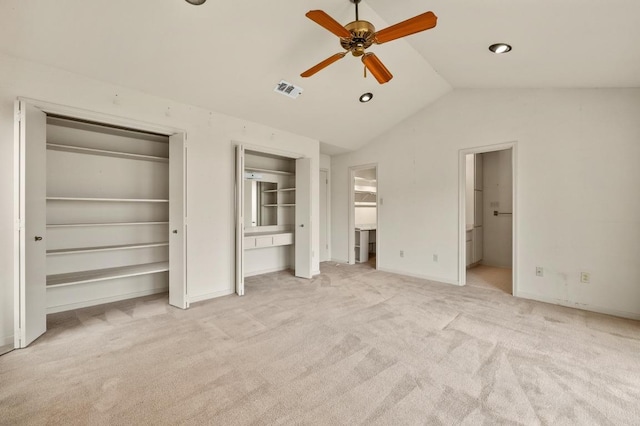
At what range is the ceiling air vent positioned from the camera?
3.38 m

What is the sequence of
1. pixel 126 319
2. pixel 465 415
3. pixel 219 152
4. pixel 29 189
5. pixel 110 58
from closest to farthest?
1. pixel 465 415
2. pixel 29 189
3. pixel 110 58
4. pixel 126 319
5. pixel 219 152

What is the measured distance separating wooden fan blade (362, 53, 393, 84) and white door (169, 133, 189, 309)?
2.25 metres

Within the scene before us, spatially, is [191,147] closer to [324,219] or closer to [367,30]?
[367,30]

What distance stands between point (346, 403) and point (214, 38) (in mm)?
3209

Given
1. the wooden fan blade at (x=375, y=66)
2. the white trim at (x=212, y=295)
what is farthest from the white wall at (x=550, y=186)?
the white trim at (x=212, y=295)

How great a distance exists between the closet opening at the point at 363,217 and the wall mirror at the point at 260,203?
1712mm

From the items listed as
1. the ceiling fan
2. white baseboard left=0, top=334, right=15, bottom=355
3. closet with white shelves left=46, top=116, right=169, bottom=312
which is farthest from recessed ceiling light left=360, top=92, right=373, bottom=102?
white baseboard left=0, top=334, right=15, bottom=355

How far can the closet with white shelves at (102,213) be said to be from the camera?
3.07 m

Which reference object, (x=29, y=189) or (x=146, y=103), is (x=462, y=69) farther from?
(x=29, y=189)

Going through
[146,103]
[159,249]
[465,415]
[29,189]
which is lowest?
[465,415]

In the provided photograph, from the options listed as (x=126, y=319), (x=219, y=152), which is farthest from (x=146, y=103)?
(x=126, y=319)

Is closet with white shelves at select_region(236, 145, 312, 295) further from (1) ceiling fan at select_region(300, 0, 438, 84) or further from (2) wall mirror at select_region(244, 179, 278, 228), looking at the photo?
(1) ceiling fan at select_region(300, 0, 438, 84)

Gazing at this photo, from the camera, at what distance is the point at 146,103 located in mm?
3115

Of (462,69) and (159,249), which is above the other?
(462,69)
